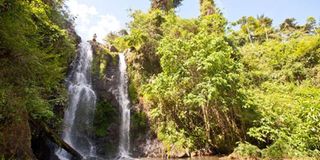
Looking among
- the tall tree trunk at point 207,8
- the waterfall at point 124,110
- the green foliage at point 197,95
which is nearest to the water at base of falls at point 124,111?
the waterfall at point 124,110

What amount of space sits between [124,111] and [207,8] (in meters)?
17.3

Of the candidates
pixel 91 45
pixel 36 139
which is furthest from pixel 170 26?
pixel 36 139

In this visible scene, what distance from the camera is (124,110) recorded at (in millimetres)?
20219

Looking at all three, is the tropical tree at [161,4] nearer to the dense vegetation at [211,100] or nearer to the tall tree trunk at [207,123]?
the dense vegetation at [211,100]

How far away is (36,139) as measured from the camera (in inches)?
502

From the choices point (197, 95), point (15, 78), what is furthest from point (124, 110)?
point (15, 78)

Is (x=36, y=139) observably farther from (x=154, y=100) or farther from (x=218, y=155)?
(x=218, y=155)

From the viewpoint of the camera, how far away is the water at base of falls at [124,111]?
60.5 ft

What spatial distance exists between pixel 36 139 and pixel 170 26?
47.9 ft

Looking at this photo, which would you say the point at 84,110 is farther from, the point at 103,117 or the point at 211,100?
the point at 211,100

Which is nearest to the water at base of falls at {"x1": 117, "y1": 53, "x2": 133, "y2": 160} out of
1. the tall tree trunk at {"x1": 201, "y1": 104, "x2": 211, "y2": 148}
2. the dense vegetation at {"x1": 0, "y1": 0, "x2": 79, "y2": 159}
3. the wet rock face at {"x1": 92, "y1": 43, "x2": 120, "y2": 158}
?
the wet rock face at {"x1": 92, "y1": 43, "x2": 120, "y2": 158}

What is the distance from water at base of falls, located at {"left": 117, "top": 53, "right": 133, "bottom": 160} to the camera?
18.5 metres

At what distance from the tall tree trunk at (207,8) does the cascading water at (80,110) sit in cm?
1560

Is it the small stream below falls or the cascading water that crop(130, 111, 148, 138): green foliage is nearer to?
the small stream below falls
